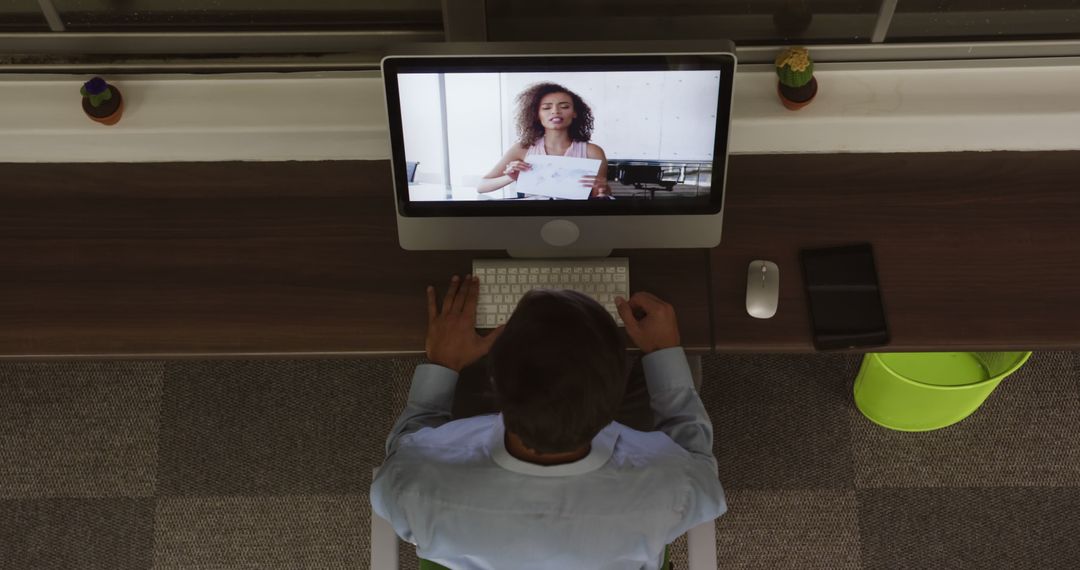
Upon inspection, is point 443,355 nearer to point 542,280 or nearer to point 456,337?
point 456,337

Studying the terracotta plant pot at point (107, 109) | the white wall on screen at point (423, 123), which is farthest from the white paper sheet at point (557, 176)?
the terracotta plant pot at point (107, 109)

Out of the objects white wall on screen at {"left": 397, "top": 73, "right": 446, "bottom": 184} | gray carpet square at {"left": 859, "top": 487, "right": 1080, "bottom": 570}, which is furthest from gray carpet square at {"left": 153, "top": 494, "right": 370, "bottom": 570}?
gray carpet square at {"left": 859, "top": 487, "right": 1080, "bottom": 570}

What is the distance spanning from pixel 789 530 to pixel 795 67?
1292 millimetres

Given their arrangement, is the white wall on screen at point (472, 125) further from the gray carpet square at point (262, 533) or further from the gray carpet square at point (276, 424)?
the gray carpet square at point (262, 533)

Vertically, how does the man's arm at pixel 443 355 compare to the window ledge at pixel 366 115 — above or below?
below

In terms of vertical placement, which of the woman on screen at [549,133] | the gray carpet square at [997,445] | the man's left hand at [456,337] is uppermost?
the woman on screen at [549,133]

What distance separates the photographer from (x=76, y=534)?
230cm

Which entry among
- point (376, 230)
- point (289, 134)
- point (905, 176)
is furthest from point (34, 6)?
point (905, 176)

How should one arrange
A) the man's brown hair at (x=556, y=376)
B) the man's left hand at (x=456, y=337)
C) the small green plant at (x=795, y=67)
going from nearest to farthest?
the man's brown hair at (x=556, y=376), the man's left hand at (x=456, y=337), the small green plant at (x=795, y=67)

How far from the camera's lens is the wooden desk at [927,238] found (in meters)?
1.55

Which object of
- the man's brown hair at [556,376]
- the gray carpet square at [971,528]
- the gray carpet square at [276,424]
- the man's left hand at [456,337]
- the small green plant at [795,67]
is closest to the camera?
the man's brown hair at [556,376]

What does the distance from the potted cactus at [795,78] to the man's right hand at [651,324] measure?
21.2 inches

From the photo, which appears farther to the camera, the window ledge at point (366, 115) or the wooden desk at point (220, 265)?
the window ledge at point (366, 115)

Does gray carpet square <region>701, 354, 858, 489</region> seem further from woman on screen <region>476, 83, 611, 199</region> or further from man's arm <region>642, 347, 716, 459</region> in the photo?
woman on screen <region>476, 83, 611, 199</region>
